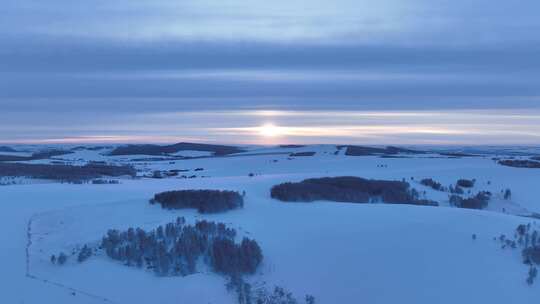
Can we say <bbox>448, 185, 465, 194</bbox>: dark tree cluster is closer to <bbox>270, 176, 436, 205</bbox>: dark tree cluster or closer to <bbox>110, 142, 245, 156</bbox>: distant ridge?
<bbox>270, 176, 436, 205</bbox>: dark tree cluster

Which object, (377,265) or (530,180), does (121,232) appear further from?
(530,180)

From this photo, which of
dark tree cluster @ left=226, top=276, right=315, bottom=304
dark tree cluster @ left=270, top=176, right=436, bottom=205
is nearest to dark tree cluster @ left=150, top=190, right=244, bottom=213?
dark tree cluster @ left=270, top=176, right=436, bottom=205

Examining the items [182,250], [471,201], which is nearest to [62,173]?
[471,201]

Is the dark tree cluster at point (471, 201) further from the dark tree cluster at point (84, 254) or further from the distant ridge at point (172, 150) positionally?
the distant ridge at point (172, 150)

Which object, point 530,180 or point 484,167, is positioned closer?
point 530,180

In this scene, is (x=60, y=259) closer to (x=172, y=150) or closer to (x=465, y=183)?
(x=465, y=183)

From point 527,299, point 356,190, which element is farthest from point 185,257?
point 356,190
